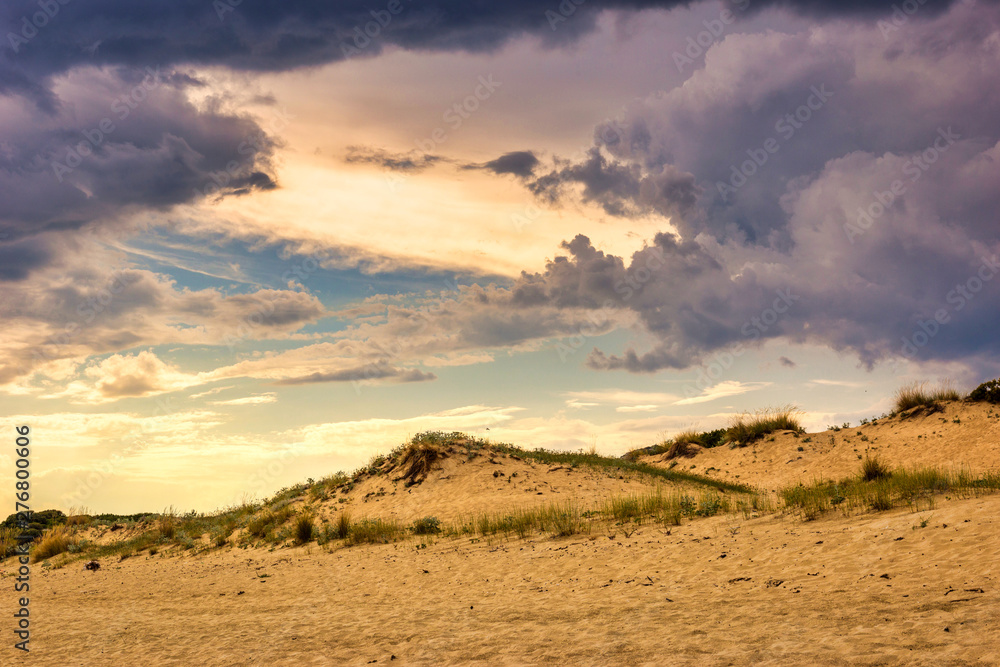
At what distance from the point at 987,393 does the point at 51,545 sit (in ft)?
149

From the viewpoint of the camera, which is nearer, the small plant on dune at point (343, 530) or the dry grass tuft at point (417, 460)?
the small plant on dune at point (343, 530)

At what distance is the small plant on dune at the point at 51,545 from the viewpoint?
26016 millimetres

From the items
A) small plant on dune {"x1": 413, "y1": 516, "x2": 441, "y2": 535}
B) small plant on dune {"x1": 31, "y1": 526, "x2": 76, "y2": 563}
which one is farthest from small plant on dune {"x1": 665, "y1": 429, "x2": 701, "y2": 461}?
small plant on dune {"x1": 31, "y1": 526, "x2": 76, "y2": 563}

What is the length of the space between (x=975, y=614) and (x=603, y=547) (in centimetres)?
746

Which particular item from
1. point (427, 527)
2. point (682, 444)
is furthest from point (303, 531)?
point (682, 444)

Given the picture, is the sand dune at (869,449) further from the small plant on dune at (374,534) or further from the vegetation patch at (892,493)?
the small plant on dune at (374,534)

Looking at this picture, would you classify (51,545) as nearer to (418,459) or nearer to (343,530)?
(343,530)

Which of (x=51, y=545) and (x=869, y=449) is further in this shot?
(x=869, y=449)

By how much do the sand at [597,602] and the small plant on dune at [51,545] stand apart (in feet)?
35.4

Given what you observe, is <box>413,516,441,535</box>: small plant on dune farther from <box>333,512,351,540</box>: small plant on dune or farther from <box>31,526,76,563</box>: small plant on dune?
<box>31,526,76,563</box>: small plant on dune

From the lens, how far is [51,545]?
26.6 m

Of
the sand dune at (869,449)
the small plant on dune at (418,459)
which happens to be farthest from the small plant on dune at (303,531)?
the sand dune at (869,449)

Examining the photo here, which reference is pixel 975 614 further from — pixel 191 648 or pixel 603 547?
pixel 191 648

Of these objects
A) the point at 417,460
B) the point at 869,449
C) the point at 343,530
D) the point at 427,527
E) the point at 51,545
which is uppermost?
the point at 417,460
